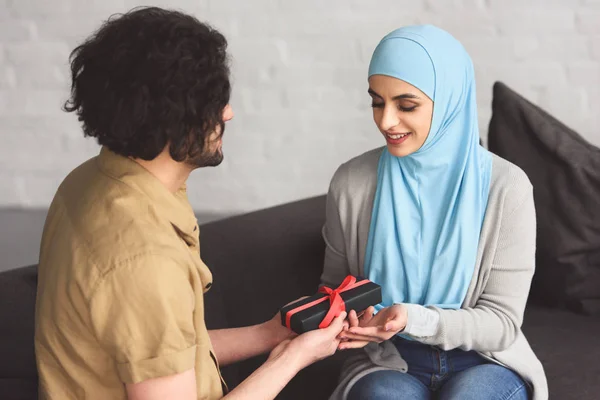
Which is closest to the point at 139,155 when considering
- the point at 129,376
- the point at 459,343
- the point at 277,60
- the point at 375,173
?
the point at 129,376

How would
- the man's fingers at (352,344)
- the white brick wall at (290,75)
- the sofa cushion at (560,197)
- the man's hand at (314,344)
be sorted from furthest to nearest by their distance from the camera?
the white brick wall at (290,75) < the sofa cushion at (560,197) < the man's fingers at (352,344) < the man's hand at (314,344)

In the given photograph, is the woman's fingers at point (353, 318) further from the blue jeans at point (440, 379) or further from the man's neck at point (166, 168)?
the man's neck at point (166, 168)

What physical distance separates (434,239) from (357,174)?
0.68ft

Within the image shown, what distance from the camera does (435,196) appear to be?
5.15 ft

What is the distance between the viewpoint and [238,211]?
281 centimetres

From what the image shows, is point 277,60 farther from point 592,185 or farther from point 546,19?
point 592,185

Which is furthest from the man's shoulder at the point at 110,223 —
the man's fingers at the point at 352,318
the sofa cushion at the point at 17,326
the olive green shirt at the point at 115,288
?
the man's fingers at the point at 352,318

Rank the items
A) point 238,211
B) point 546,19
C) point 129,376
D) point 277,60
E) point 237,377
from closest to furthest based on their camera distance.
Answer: point 129,376
point 237,377
point 546,19
point 277,60
point 238,211

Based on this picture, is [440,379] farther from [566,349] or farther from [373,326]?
[566,349]

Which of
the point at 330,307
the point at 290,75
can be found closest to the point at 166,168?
the point at 330,307

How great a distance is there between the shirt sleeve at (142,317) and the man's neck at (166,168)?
0.57 ft

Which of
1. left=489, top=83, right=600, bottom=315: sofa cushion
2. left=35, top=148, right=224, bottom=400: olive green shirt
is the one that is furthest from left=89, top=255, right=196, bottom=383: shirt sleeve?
left=489, top=83, right=600, bottom=315: sofa cushion

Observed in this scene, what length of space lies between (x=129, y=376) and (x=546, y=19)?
67.6 inches

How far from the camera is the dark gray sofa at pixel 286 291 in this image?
Result: 5.56ft
